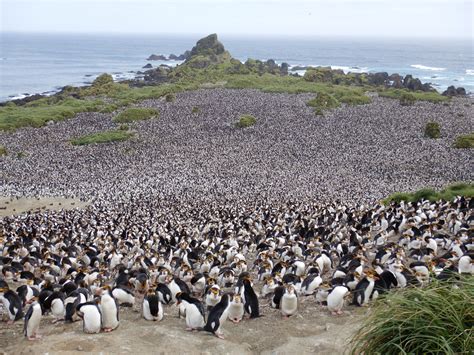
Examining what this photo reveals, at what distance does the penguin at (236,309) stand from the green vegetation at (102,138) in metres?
44.4

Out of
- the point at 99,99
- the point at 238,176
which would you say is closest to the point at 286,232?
the point at 238,176

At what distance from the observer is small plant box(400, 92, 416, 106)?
237 ft

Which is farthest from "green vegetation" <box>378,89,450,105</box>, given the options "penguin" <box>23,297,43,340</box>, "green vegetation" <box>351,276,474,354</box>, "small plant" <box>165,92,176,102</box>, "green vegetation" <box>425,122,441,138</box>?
"green vegetation" <box>351,276,474,354</box>

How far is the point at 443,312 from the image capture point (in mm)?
6219

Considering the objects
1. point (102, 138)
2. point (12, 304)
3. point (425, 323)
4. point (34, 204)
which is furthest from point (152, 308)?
point (102, 138)

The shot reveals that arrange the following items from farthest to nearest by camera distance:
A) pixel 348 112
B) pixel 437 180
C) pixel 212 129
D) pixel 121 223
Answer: pixel 348 112, pixel 212 129, pixel 437 180, pixel 121 223

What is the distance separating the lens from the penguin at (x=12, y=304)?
1209 centimetres

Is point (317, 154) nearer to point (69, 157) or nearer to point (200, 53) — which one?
point (69, 157)

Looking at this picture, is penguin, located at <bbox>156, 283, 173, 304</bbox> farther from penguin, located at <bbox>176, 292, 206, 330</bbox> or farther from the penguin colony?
penguin, located at <bbox>176, 292, 206, 330</bbox>

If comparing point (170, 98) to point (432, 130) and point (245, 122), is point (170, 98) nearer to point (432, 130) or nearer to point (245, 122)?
point (245, 122)

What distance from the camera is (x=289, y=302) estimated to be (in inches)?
473

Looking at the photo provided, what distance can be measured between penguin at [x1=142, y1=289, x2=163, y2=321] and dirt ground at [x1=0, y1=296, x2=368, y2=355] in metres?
0.14

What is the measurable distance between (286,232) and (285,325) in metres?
11.2

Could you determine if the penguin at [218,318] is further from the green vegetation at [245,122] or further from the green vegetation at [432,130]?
the green vegetation at [245,122]
